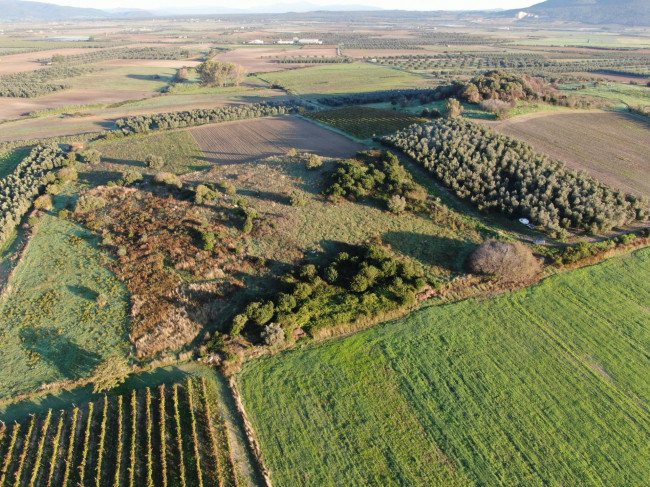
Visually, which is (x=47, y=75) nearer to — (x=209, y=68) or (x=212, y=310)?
(x=209, y=68)

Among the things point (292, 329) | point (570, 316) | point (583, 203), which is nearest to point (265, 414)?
point (292, 329)

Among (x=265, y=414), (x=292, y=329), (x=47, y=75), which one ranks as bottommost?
(x=265, y=414)

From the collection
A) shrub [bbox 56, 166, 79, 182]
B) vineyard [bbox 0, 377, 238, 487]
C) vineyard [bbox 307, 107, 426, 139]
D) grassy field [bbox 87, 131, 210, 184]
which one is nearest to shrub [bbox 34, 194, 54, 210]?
shrub [bbox 56, 166, 79, 182]


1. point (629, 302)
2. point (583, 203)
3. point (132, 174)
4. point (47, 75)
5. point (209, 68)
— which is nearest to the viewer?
point (629, 302)

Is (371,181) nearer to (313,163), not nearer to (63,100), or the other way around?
(313,163)

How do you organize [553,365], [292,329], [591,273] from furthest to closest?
1. [591,273]
2. [292,329]
3. [553,365]

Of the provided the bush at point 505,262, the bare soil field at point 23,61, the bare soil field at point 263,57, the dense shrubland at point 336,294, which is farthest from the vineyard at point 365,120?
the bare soil field at point 23,61

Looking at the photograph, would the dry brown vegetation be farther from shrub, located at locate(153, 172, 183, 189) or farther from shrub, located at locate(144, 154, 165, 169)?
shrub, located at locate(144, 154, 165, 169)

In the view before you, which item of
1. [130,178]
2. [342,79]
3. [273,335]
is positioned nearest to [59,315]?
[273,335]
